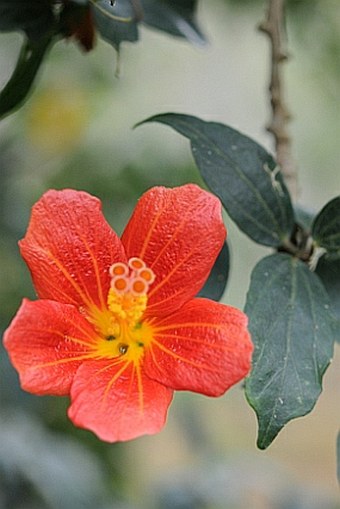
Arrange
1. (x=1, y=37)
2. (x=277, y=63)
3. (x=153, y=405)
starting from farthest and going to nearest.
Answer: (x=1, y=37) < (x=277, y=63) < (x=153, y=405)

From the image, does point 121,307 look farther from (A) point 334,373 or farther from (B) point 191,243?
(A) point 334,373

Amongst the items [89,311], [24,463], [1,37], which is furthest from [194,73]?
[89,311]

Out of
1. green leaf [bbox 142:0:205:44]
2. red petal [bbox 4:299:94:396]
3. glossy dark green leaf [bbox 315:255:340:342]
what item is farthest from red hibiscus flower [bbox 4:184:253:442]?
green leaf [bbox 142:0:205:44]

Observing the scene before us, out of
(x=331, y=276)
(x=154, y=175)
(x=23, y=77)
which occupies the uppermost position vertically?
(x=23, y=77)

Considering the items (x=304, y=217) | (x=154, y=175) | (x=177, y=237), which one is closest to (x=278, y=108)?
(x=304, y=217)

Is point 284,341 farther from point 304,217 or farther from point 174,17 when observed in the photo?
point 174,17

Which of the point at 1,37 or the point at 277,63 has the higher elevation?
the point at 277,63

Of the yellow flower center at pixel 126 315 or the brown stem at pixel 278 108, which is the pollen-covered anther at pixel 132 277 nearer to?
the yellow flower center at pixel 126 315

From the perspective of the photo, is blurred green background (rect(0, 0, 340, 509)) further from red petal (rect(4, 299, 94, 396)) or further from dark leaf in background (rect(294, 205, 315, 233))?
red petal (rect(4, 299, 94, 396))
